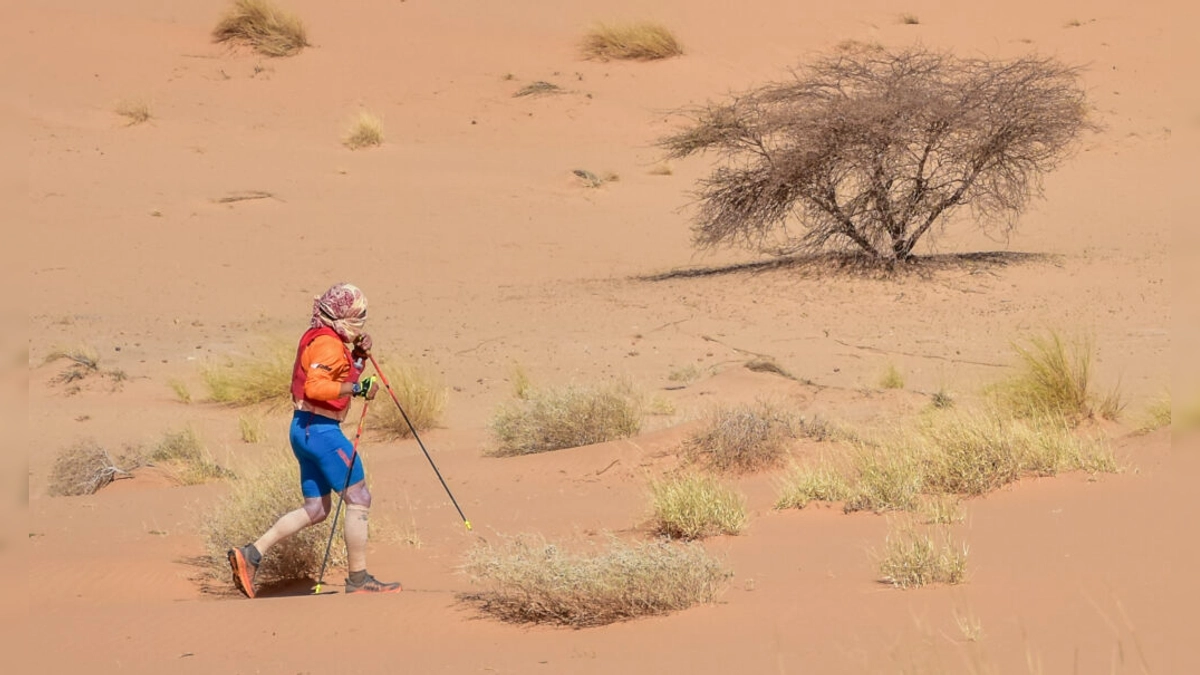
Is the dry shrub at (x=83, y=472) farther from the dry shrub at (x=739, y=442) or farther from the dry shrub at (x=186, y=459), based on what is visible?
the dry shrub at (x=739, y=442)

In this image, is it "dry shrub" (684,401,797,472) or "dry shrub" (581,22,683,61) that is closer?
"dry shrub" (684,401,797,472)

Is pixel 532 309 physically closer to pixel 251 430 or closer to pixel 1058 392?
pixel 251 430

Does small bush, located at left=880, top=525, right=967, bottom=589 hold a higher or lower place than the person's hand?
lower

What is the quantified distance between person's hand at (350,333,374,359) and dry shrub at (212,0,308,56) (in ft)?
92.8

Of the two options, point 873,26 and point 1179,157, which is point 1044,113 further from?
point 873,26

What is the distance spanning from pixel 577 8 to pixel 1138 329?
26.9 meters

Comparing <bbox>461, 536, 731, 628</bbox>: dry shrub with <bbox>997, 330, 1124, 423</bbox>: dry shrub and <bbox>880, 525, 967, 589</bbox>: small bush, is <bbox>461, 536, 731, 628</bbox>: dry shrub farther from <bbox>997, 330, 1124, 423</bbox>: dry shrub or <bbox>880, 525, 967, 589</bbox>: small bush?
<bbox>997, 330, 1124, 423</bbox>: dry shrub

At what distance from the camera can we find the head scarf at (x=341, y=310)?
25.4 ft

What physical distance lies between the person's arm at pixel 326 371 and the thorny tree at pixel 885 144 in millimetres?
12319

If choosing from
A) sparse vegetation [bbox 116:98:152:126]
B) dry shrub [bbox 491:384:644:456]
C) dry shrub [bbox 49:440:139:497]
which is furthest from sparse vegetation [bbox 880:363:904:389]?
sparse vegetation [bbox 116:98:152:126]

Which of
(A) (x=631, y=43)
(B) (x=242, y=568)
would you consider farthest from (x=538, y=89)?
(B) (x=242, y=568)

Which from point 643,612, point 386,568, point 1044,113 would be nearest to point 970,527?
point 643,612

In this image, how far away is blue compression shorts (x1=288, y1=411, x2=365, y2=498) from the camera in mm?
7695

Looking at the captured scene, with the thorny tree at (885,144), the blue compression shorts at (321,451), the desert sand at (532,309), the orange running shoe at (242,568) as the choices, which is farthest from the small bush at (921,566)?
the thorny tree at (885,144)
